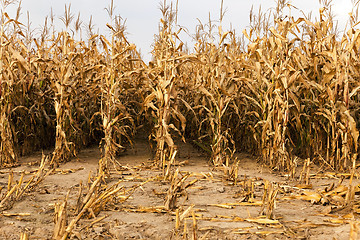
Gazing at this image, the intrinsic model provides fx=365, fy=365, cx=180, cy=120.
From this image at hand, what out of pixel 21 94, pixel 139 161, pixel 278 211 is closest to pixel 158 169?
pixel 139 161

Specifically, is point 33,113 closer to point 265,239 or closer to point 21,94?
point 21,94

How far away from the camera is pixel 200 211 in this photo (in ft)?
9.44

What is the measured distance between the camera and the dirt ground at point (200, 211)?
237cm

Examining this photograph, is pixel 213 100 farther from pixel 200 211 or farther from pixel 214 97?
pixel 200 211

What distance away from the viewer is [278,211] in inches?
114

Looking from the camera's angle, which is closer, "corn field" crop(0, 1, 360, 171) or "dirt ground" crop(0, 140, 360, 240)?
"dirt ground" crop(0, 140, 360, 240)

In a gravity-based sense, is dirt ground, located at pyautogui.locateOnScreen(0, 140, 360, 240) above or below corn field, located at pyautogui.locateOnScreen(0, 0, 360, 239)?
below

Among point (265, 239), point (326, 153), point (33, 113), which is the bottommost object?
point (265, 239)

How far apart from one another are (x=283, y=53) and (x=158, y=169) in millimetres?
2068

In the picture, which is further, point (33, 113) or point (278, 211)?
point (33, 113)

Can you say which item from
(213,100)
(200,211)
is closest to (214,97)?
(213,100)

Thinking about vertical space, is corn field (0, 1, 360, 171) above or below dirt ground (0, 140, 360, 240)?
above

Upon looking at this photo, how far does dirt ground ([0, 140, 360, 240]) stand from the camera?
237 cm

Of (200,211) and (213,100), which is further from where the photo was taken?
(213,100)
